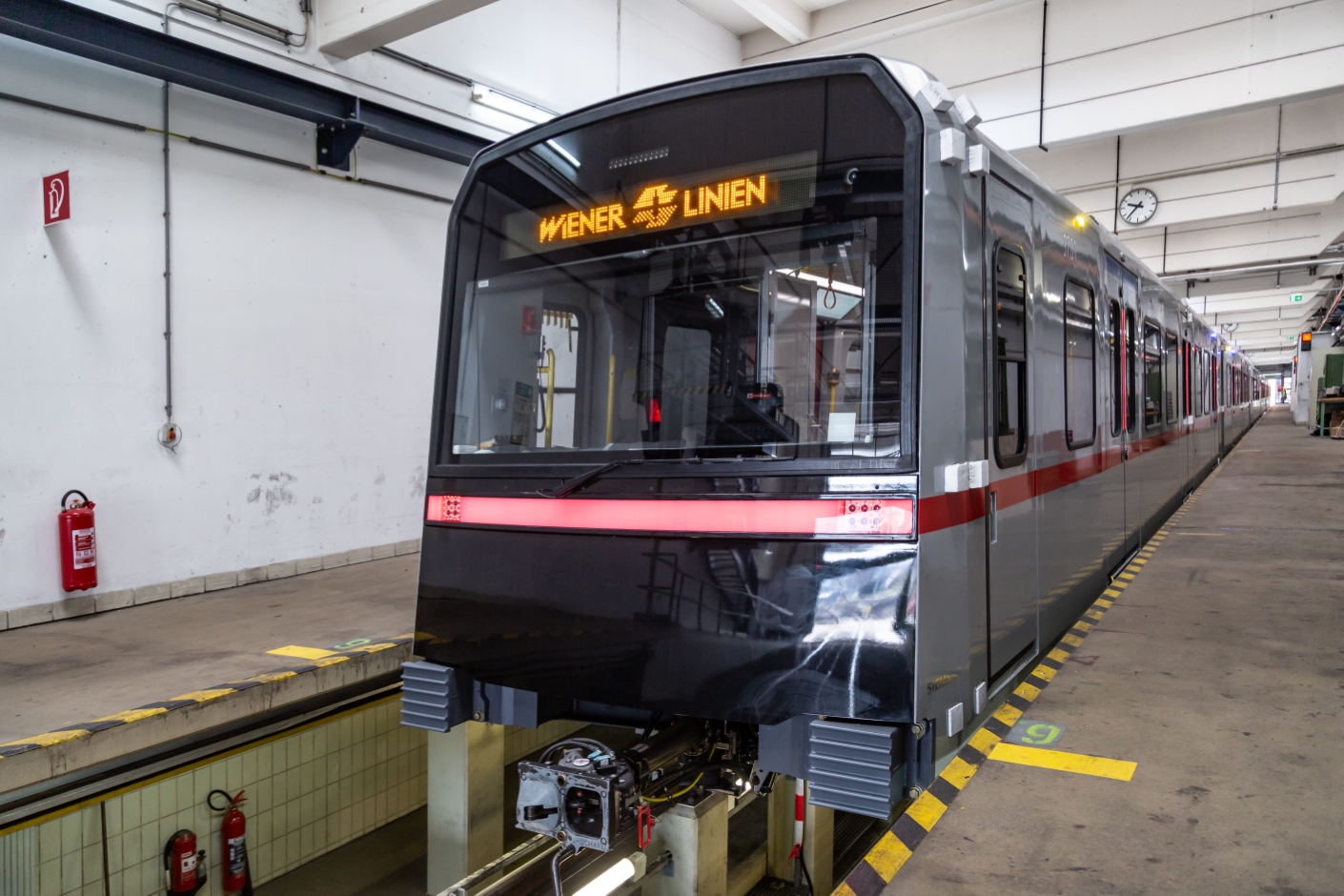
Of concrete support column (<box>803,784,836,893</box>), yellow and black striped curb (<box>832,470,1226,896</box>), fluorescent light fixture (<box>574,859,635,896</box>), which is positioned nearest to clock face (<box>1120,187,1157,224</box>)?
yellow and black striped curb (<box>832,470,1226,896</box>)

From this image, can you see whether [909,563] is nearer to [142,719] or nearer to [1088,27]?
[142,719]

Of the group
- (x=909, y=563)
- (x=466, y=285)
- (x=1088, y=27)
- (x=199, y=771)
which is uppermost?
(x=1088, y=27)

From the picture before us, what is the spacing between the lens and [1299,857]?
7.55 ft

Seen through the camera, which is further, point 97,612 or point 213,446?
point 213,446

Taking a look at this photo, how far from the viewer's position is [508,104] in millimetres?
8516

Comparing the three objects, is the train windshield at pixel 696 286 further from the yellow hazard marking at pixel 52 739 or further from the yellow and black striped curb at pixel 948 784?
the yellow hazard marking at pixel 52 739

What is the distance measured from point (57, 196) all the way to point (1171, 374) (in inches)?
375

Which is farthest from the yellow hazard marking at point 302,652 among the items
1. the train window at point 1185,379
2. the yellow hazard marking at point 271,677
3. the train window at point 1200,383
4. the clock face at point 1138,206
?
the clock face at point 1138,206

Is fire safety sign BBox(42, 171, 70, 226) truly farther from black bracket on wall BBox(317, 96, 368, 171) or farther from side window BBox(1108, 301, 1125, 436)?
side window BBox(1108, 301, 1125, 436)

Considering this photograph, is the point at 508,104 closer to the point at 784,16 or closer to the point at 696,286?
the point at 784,16

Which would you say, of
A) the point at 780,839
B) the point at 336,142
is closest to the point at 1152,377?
the point at 780,839

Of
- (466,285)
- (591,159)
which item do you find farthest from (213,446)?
(591,159)

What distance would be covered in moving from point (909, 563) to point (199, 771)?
4.33m

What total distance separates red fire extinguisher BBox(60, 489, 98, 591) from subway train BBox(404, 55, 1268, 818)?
3618 mm
